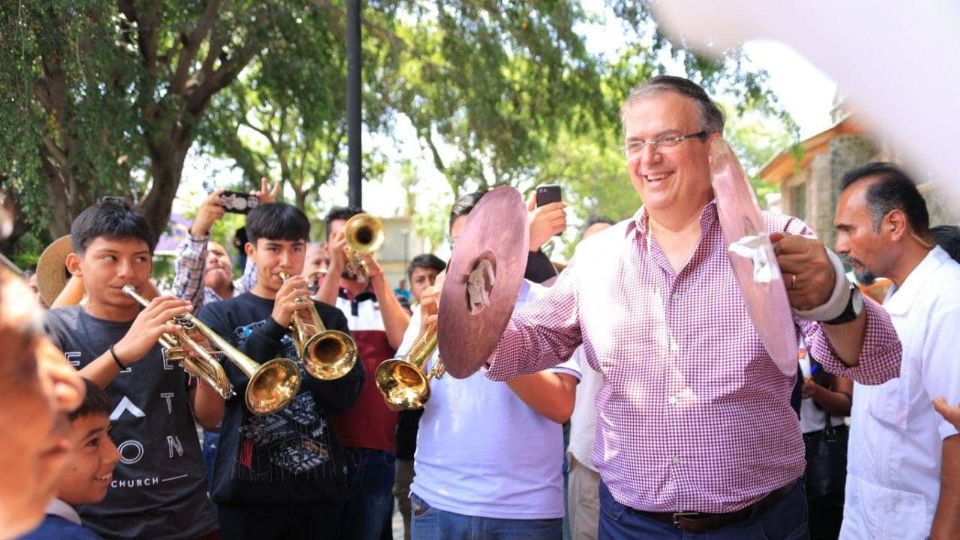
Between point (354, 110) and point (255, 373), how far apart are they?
318cm

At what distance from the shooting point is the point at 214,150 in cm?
1145

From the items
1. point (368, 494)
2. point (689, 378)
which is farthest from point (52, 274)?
point (689, 378)

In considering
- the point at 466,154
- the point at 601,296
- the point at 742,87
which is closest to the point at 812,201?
the point at 466,154

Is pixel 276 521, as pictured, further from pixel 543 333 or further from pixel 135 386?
pixel 543 333

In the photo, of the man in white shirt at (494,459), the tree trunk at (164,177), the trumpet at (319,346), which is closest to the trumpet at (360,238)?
the trumpet at (319,346)

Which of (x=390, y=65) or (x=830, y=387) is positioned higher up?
(x=390, y=65)

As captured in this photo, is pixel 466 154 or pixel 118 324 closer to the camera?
pixel 118 324

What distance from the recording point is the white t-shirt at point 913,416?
113 inches

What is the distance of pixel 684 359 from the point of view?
2375 mm

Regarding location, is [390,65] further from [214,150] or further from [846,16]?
[846,16]

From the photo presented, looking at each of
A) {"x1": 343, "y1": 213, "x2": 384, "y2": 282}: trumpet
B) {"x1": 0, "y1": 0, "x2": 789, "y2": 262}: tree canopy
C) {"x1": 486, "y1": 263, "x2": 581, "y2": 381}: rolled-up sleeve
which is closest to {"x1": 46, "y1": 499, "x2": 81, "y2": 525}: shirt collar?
{"x1": 486, "y1": 263, "x2": 581, "y2": 381}: rolled-up sleeve

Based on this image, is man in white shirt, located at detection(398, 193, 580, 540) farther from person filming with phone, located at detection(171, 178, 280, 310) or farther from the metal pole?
the metal pole

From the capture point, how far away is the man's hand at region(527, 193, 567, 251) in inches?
128

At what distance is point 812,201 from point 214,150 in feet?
38.2
